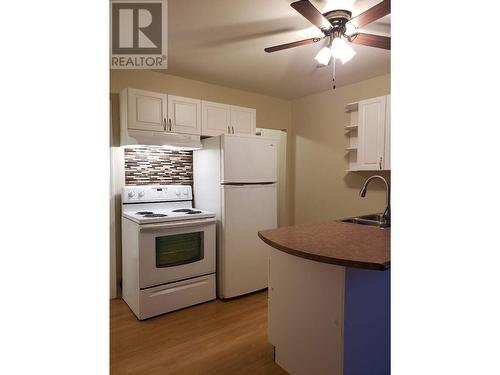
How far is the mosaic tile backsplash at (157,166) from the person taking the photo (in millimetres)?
3033

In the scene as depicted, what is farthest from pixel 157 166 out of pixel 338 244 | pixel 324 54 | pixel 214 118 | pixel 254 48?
pixel 338 244

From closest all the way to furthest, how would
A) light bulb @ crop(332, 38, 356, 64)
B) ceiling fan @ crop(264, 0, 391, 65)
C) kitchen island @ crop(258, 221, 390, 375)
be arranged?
1. kitchen island @ crop(258, 221, 390, 375)
2. ceiling fan @ crop(264, 0, 391, 65)
3. light bulb @ crop(332, 38, 356, 64)

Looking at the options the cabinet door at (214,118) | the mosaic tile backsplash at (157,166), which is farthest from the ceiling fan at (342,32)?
the mosaic tile backsplash at (157,166)

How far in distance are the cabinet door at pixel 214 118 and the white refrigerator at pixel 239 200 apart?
13 centimetres

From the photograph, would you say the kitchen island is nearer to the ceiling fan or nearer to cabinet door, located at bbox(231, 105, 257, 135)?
the ceiling fan

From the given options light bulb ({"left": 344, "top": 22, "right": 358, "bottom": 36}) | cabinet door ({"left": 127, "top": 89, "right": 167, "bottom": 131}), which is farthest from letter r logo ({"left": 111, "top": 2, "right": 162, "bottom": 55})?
light bulb ({"left": 344, "top": 22, "right": 358, "bottom": 36})

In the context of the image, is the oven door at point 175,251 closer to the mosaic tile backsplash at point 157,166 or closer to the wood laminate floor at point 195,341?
the wood laminate floor at point 195,341

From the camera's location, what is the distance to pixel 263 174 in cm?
323

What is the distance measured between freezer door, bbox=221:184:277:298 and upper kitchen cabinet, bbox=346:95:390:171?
1.04 m

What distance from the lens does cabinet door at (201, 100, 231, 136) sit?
123 inches
